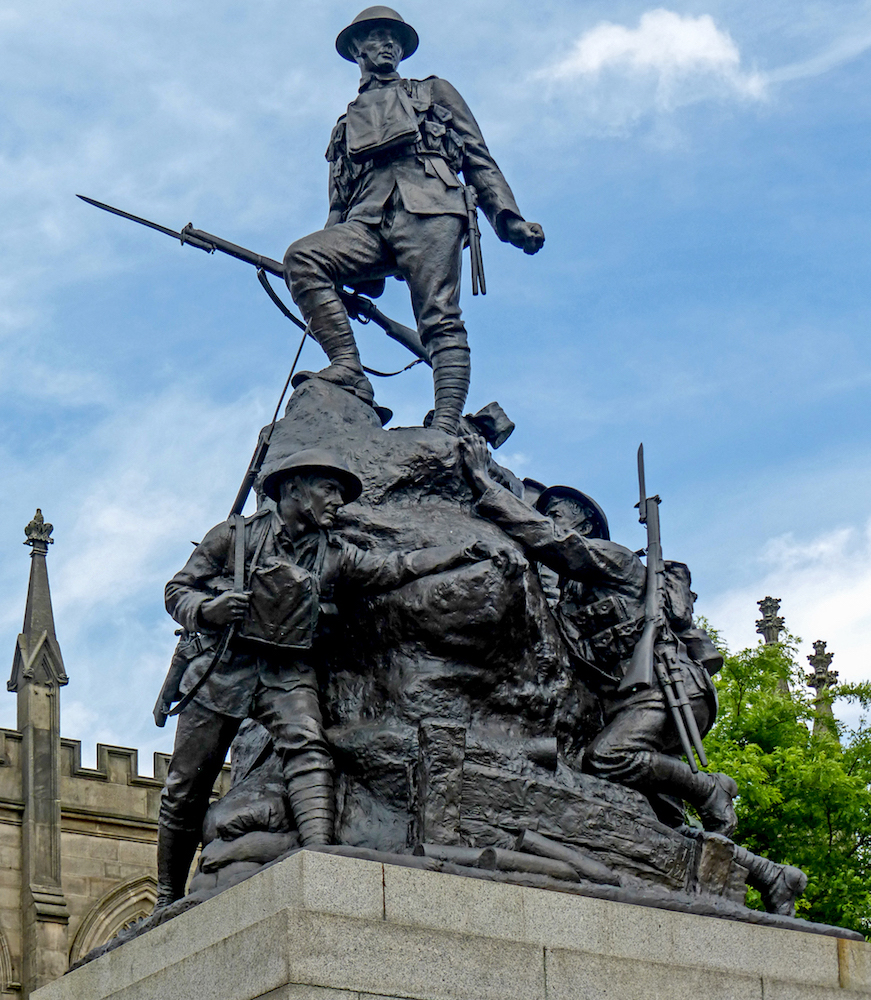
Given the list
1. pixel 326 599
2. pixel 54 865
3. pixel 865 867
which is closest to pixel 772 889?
pixel 326 599

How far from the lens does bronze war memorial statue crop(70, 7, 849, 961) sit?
8469 mm

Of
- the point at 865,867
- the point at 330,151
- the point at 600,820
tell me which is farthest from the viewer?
the point at 865,867

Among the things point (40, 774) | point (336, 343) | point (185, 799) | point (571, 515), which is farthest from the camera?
point (40, 774)

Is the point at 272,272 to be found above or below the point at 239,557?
above

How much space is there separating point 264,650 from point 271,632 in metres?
0.23

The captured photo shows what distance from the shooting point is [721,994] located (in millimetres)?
8008

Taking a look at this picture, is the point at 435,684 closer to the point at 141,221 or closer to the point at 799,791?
the point at 141,221

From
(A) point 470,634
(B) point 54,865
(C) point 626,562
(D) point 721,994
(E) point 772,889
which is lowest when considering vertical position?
(D) point 721,994

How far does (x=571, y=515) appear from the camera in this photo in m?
10.2

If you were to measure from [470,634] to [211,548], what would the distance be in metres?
1.58

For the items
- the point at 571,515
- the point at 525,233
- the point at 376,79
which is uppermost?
the point at 376,79

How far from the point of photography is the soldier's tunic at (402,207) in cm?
1080

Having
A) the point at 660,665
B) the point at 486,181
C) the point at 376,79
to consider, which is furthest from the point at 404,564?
the point at 376,79

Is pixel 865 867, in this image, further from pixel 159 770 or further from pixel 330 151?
pixel 159 770
